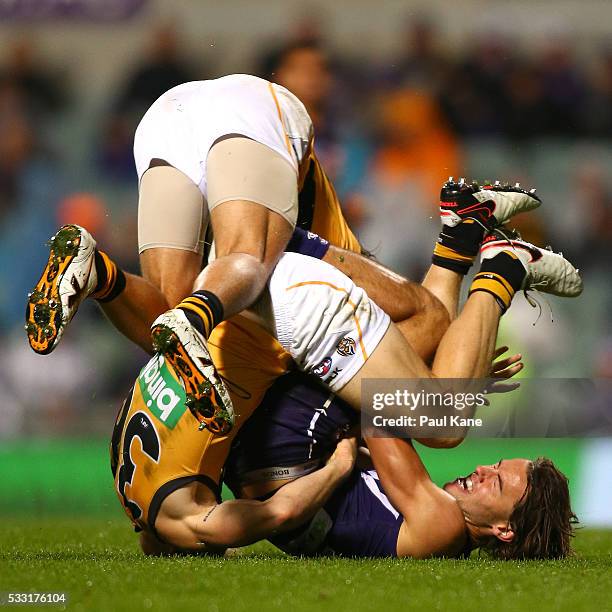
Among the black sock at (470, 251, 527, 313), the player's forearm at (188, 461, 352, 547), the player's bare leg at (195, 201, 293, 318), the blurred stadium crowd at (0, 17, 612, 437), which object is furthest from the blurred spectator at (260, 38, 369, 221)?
the player's forearm at (188, 461, 352, 547)

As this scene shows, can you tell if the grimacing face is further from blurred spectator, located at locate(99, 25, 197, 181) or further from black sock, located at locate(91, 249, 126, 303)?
blurred spectator, located at locate(99, 25, 197, 181)

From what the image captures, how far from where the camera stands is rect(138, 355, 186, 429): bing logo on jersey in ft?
11.3

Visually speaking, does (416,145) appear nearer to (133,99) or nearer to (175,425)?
(133,99)

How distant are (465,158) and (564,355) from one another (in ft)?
5.86

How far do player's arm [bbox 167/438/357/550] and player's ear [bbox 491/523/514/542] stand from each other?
56cm

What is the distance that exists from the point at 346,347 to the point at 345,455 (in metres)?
0.37

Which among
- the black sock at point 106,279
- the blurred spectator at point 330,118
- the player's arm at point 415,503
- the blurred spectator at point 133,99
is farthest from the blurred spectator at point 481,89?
the player's arm at point 415,503

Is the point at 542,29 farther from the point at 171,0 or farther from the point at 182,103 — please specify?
the point at 182,103

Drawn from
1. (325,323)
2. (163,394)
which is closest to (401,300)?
(325,323)

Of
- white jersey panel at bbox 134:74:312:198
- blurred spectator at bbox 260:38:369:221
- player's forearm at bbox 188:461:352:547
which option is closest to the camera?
player's forearm at bbox 188:461:352:547

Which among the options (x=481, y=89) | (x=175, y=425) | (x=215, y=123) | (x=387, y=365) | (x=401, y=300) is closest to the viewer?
(x=175, y=425)

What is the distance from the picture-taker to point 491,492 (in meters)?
3.59

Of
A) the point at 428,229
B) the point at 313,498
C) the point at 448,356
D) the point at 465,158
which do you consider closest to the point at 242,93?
the point at 448,356

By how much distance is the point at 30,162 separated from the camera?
8.28 m
